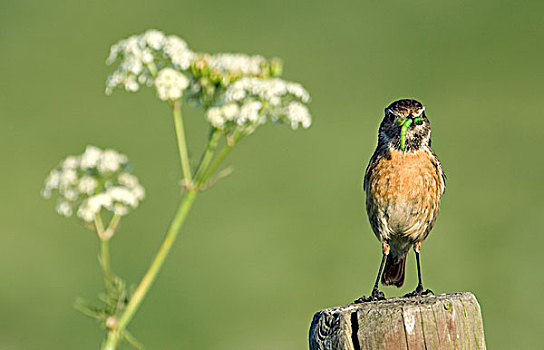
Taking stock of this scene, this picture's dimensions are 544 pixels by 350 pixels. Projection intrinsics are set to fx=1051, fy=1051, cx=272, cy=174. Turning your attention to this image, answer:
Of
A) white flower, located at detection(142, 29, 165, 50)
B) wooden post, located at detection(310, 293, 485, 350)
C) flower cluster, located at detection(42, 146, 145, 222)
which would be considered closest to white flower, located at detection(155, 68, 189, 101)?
white flower, located at detection(142, 29, 165, 50)

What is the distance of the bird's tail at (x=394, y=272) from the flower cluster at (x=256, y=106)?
100cm

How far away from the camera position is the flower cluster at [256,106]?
6109mm

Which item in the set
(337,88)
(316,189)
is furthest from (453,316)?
(337,88)

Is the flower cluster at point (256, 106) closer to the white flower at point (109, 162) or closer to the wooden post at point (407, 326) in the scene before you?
the white flower at point (109, 162)

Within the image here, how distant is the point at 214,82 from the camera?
6.39 metres

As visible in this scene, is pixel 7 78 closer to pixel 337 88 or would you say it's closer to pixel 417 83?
pixel 337 88

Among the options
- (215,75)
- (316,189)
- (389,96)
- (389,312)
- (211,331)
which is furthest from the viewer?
(389,96)

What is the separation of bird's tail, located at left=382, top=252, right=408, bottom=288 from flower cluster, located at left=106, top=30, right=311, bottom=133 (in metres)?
1.00

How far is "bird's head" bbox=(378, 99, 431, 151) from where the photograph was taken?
5.20 m

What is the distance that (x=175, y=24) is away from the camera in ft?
68.0

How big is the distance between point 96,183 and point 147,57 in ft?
2.71

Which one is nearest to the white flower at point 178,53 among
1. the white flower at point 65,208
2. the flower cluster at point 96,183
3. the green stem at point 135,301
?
the flower cluster at point 96,183

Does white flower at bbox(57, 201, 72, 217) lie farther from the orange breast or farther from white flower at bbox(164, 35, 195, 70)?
the orange breast

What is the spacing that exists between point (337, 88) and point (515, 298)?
314 inches
